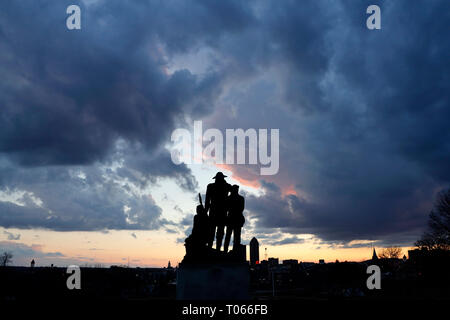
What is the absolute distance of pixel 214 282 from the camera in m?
13.5

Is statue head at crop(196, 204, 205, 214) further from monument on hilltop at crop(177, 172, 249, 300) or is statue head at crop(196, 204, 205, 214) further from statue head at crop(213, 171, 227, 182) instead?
statue head at crop(213, 171, 227, 182)

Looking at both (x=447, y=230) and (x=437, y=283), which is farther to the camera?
(x=437, y=283)

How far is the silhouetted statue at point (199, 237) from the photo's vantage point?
14.1 meters

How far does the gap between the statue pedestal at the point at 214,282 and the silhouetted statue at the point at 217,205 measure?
1244 millimetres

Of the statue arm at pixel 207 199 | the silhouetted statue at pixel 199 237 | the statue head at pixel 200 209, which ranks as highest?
the statue arm at pixel 207 199

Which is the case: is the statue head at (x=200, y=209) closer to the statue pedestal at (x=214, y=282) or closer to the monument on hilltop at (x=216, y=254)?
the monument on hilltop at (x=216, y=254)

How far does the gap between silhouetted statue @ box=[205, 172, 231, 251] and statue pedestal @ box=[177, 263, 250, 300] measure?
4.08ft

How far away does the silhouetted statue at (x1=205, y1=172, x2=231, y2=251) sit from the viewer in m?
14.9

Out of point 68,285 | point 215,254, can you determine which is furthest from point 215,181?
point 68,285

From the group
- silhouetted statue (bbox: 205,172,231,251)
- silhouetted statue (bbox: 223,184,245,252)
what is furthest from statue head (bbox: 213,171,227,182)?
silhouetted statue (bbox: 223,184,245,252)

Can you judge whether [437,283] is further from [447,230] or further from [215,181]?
[215,181]

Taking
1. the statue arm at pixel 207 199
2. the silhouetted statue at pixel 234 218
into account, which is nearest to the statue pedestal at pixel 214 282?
the silhouetted statue at pixel 234 218
